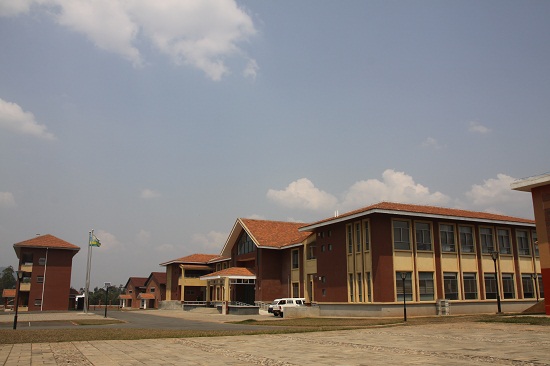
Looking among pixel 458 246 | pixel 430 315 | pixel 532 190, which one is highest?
pixel 532 190

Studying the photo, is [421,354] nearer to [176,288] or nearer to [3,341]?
[3,341]

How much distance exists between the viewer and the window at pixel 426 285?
3766 cm

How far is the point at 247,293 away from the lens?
191 ft

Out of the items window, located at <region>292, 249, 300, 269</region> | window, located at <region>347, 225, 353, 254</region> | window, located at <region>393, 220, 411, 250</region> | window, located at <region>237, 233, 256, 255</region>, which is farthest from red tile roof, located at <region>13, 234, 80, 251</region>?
window, located at <region>393, 220, 411, 250</region>

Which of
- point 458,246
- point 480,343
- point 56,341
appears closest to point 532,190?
point 458,246

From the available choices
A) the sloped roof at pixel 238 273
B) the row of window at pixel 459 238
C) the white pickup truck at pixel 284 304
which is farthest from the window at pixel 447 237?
the sloped roof at pixel 238 273

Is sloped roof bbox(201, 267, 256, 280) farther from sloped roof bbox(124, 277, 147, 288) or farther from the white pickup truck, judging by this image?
sloped roof bbox(124, 277, 147, 288)

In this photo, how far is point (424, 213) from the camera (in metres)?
38.1

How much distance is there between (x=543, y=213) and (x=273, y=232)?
30825 mm

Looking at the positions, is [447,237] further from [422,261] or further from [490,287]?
[490,287]

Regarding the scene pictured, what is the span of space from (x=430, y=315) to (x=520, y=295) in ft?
36.4

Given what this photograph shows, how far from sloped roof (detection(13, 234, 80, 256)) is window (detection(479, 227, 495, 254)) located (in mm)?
55179

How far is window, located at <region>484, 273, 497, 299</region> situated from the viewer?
4091cm

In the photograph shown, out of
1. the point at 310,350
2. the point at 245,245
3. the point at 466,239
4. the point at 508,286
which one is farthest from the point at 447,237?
the point at 310,350
